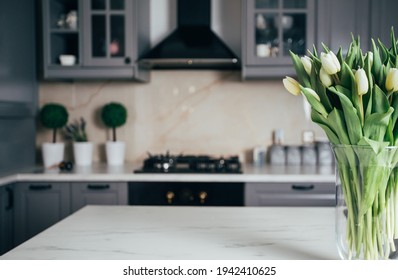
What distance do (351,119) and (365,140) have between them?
0.06 metres

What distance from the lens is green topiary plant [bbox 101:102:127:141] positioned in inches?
133

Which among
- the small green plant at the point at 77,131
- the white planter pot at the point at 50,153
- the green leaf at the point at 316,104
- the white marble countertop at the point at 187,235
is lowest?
the white marble countertop at the point at 187,235

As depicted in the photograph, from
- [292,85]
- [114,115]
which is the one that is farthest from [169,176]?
[292,85]

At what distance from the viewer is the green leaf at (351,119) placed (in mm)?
1009

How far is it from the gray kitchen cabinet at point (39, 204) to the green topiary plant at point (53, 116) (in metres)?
0.54

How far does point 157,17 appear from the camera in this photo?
3574 millimetres

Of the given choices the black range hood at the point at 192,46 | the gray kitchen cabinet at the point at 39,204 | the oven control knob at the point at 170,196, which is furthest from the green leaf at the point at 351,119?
the gray kitchen cabinet at the point at 39,204

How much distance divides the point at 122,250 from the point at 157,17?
8.57 ft

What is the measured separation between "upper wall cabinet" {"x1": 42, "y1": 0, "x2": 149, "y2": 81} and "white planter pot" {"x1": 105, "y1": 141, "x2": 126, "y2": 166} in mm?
489

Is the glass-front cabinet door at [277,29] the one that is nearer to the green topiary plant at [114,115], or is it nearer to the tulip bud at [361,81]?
the green topiary plant at [114,115]

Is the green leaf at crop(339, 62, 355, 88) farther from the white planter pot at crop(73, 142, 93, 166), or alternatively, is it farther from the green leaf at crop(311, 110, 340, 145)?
the white planter pot at crop(73, 142, 93, 166)

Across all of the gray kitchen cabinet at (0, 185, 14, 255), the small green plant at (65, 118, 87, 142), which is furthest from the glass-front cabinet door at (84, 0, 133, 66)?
the gray kitchen cabinet at (0, 185, 14, 255)

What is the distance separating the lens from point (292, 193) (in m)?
2.89
